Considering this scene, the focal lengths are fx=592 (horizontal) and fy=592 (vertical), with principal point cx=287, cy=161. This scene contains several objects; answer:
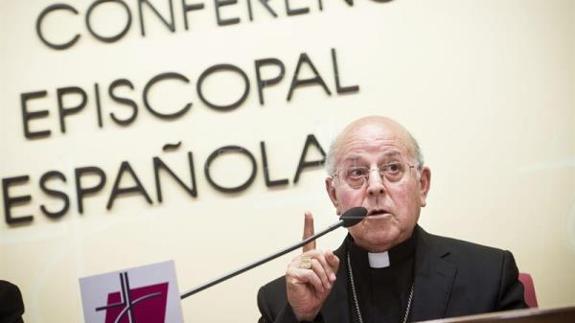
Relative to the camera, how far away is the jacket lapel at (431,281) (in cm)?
178

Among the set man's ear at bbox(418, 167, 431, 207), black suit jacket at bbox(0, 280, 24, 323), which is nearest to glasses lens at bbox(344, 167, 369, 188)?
man's ear at bbox(418, 167, 431, 207)

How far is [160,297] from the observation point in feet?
4.21


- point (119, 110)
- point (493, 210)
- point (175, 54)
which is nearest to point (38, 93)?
point (119, 110)

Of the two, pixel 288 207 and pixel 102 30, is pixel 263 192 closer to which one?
pixel 288 207

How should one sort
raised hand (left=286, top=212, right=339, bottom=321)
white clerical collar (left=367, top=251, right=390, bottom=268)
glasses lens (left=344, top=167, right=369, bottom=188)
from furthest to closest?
white clerical collar (left=367, top=251, right=390, bottom=268), glasses lens (left=344, top=167, right=369, bottom=188), raised hand (left=286, top=212, right=339, bottom=321)

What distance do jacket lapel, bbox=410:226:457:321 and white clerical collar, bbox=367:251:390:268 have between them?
0.11 metres

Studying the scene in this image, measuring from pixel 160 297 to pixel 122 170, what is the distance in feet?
4.49

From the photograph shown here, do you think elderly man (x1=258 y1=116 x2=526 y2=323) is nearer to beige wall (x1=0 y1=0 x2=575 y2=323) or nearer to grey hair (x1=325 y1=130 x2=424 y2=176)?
grey hair (x1=325 y1=130 x2=424 y2=176)

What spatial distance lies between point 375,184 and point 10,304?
139cm

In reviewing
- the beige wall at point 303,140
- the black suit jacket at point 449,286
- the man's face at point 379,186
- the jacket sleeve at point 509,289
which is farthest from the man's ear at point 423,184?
the beige wall at point 303,140

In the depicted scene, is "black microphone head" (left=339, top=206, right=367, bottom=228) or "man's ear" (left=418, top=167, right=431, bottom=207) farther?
"man's ear" (left=418, top=167, right=431, bottom=207)

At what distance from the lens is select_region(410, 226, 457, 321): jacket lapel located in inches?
70.0

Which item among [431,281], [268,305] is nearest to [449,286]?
[431,281]

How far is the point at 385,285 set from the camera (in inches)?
78.0
